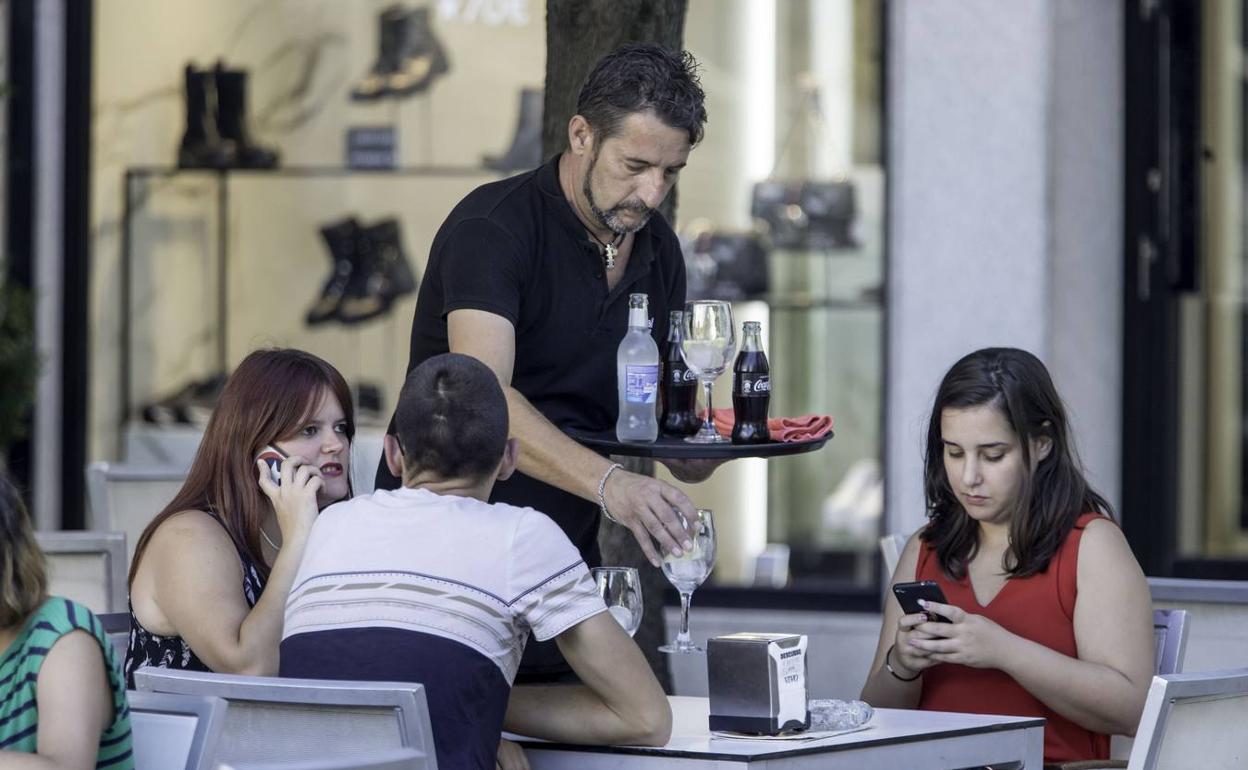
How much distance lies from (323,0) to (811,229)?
1.92 meters

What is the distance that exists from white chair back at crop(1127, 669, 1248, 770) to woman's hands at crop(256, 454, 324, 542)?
1.39 m

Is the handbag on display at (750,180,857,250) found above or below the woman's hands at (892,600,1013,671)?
above

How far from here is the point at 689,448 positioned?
11.1 ft

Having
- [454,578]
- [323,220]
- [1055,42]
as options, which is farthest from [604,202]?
[323,220]

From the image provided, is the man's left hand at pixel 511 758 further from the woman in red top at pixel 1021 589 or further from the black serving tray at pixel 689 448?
the woman in red top at pixel 1021 589

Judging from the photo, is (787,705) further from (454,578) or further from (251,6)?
(251,6)

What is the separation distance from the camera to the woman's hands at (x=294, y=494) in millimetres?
3334

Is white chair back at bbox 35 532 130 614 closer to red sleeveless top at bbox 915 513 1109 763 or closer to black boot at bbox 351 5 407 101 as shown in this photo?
red sleeveless top at bbox 915 513 1109 763

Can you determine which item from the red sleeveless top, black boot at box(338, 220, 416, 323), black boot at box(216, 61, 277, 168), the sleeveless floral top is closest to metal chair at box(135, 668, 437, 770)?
the sleeveless floral top

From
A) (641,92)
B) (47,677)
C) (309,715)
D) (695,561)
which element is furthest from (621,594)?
(47,677)

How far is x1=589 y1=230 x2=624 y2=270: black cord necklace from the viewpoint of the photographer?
3670mm

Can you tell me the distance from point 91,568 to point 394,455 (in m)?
1.79

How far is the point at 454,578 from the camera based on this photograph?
9.20 feet

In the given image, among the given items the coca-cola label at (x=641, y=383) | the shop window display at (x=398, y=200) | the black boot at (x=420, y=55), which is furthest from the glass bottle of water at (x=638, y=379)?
the black boot at (x=420, y=55)
